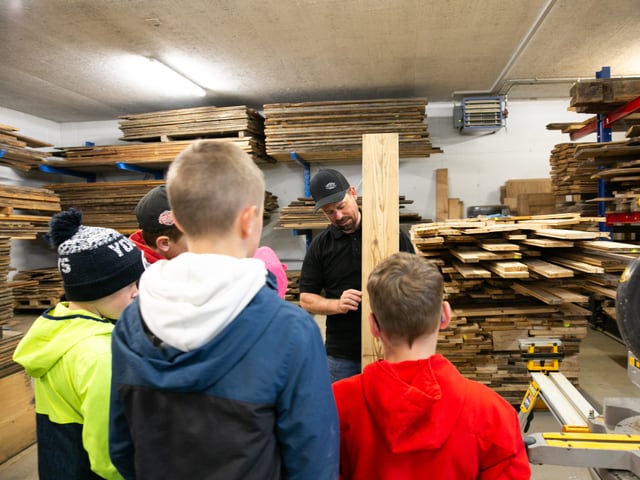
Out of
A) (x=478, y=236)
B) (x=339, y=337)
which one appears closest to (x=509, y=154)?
(x=478, y=236)

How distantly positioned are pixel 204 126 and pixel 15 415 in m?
4.72

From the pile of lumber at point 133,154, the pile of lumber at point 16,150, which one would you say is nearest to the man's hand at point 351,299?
the pile of lumber at point 133,154

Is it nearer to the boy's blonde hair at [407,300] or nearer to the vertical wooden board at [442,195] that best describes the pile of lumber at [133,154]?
the vertical wooden board at [442,195]

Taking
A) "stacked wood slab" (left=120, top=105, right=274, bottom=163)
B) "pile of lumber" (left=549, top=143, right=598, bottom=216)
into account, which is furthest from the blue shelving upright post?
"stacked wood slab" (left=120, top=105, right=274, bottom=163)

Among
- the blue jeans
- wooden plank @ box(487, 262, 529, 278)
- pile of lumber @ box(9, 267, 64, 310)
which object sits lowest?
pile of lumber @ box(9, 267, 64, 310)

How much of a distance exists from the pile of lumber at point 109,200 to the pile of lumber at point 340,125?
1.17m

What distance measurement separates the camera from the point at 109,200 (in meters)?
7.02

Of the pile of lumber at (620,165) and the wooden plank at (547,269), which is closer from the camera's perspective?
the wooden plank at (547,269)

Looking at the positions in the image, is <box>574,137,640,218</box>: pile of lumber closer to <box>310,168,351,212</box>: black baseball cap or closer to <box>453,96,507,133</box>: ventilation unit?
<box>453,96,507,133</box>: ventilation unit

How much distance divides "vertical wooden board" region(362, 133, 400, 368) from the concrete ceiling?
9.53 ft

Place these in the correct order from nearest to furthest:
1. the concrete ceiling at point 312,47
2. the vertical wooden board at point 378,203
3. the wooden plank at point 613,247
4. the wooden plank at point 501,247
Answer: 1. the vertical wooden board at point 378,203
2. the wooden plank at point 613,247
3. the wooden plank at point 501,247
4. the concrete ceiling at point 312,47

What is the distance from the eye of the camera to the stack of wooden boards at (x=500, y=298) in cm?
326

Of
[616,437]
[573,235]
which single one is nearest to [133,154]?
[573,235]

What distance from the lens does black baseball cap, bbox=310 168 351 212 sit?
2.33 m
